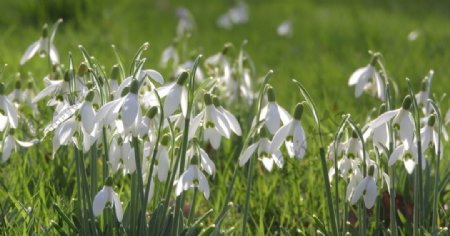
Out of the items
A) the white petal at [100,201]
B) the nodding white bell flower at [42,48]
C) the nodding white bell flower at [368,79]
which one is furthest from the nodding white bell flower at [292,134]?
the nodding white bell flower at [42,48]

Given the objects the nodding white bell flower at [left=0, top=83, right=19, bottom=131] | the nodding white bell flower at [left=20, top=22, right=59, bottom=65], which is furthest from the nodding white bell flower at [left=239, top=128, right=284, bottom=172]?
the nodding white bell flower at [left=20, top=22, right=59, bottom=65]

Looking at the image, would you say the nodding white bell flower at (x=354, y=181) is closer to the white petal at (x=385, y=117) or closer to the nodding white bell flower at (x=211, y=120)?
the white petal at (x=385, y=117)

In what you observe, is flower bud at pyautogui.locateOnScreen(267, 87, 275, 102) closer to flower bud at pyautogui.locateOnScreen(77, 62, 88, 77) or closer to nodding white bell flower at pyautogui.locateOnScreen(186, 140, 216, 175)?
nodding white bell flower at pyautogui.locateOnScreen(186, 140, 216, 175)

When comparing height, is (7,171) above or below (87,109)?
below

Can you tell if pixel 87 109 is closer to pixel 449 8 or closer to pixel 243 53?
pixel 243 53

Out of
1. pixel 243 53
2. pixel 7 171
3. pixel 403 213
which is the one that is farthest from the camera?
pixel 243 53

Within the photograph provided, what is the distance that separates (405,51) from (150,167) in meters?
3.76

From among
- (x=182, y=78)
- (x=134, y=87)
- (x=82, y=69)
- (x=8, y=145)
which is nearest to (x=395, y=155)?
(x=182, y=78)

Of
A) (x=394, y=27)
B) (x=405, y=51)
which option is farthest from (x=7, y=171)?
(x=394, y=27)

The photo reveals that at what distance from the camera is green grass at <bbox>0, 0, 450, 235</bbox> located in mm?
2598

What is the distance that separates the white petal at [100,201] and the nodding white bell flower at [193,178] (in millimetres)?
155

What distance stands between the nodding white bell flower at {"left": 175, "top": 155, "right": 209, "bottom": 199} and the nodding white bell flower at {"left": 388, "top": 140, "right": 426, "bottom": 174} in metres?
0.42

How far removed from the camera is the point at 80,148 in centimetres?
190

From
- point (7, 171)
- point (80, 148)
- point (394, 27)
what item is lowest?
point (7, 171)
